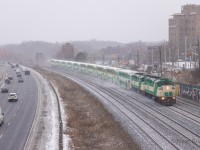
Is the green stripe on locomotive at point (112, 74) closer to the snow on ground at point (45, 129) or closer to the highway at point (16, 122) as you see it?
the highway at point (16, 122)

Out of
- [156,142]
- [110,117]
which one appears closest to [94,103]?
[110,117]

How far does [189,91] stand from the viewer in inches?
2240

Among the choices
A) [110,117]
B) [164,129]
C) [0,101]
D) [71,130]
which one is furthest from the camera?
[0,101]

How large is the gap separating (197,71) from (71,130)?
3963 cm

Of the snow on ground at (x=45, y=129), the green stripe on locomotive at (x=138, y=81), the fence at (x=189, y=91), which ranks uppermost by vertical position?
the green stripe on locomotive at (x=138, y=81)

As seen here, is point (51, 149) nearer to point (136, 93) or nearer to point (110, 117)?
point (110, 117)

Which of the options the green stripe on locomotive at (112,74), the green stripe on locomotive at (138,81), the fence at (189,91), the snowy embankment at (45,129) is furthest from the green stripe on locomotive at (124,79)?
the snowy embankment at (45,129)

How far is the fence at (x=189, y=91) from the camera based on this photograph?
53397mm

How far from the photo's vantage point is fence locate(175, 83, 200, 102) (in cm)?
5340

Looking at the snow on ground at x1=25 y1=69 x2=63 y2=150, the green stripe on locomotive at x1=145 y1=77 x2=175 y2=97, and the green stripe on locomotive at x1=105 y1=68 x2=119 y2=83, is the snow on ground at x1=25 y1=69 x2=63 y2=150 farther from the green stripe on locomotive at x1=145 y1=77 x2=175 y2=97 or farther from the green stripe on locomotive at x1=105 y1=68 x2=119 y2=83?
the green stripe on locomotive at x1=105 y1=68 x2=119 y2=83

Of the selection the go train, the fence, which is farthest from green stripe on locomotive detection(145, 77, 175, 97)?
the fence

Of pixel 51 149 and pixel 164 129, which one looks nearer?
pixel 51 149

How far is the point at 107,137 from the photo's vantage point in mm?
32719

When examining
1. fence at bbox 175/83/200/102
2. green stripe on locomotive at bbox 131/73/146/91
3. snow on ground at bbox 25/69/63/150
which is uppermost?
green stripe on locomotive at bbox 131/73/146/91
